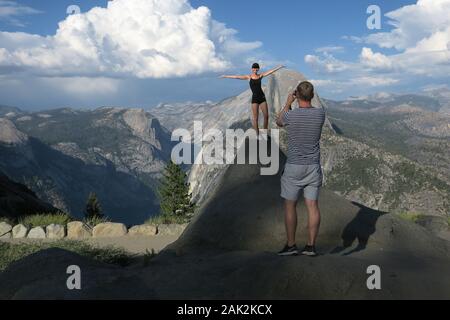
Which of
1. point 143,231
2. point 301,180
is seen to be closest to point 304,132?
point 301,180

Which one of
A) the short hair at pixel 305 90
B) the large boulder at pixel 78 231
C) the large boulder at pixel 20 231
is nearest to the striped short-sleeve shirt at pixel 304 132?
the short hair at pixel 305 90

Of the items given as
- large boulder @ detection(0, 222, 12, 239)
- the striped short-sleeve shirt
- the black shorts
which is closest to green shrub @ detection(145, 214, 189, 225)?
large boulder @ detection(0, 222, 12, 239)

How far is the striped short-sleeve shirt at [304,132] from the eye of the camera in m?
8.23

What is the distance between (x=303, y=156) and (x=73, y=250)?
36.5 feet

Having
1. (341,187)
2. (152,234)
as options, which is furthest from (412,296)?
(341,187)

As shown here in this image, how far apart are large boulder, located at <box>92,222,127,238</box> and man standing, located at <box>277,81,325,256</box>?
14.7 m

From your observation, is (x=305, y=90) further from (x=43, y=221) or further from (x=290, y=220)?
(x=43, y=221)

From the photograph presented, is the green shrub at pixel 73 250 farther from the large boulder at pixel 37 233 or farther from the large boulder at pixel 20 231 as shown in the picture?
the large boulder at pixel 20 231

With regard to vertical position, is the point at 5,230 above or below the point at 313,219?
below

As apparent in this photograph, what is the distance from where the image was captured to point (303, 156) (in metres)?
8.31

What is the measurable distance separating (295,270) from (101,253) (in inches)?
390

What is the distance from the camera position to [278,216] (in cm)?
1170

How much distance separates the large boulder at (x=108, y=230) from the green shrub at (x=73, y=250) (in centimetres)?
291
